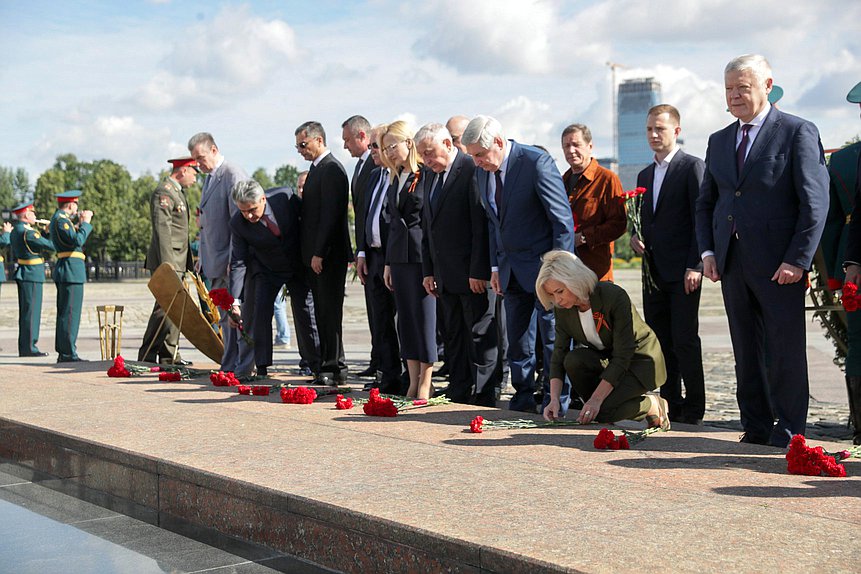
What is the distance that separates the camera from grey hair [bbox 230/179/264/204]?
899cm

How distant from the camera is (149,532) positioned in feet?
16.8

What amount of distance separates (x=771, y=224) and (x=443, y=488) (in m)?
2.44

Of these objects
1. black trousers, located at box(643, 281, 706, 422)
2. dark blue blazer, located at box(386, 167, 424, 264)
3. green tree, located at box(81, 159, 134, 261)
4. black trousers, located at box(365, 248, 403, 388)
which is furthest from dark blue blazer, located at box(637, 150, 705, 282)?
green tree, located at box(81, 159, 134, 261)

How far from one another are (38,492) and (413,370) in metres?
2.87

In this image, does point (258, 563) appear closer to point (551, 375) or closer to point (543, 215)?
point (551, 375)

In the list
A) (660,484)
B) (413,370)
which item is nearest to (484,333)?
(413,370)

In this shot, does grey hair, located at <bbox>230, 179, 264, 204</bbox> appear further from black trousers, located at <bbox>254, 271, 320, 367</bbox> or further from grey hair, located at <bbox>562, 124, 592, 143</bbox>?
grey hair, located at <bbox>562, 124, 592, 143</bbox>

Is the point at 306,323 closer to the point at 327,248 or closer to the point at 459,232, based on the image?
the point at 327,248

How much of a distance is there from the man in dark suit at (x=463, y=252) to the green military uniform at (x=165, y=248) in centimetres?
455

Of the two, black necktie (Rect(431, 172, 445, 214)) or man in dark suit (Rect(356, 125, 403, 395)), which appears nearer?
black necktie (Rect(431, 172, 445, 214))

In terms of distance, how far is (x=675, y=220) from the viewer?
7.50m

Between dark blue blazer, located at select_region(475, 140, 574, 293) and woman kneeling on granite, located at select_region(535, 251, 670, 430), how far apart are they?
86 cm

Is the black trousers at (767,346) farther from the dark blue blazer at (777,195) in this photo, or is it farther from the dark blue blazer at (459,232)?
the dark blue blazer at (459,232)

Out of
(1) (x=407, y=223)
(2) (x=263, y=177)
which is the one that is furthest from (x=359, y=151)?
(2) (x=263, y=177)
